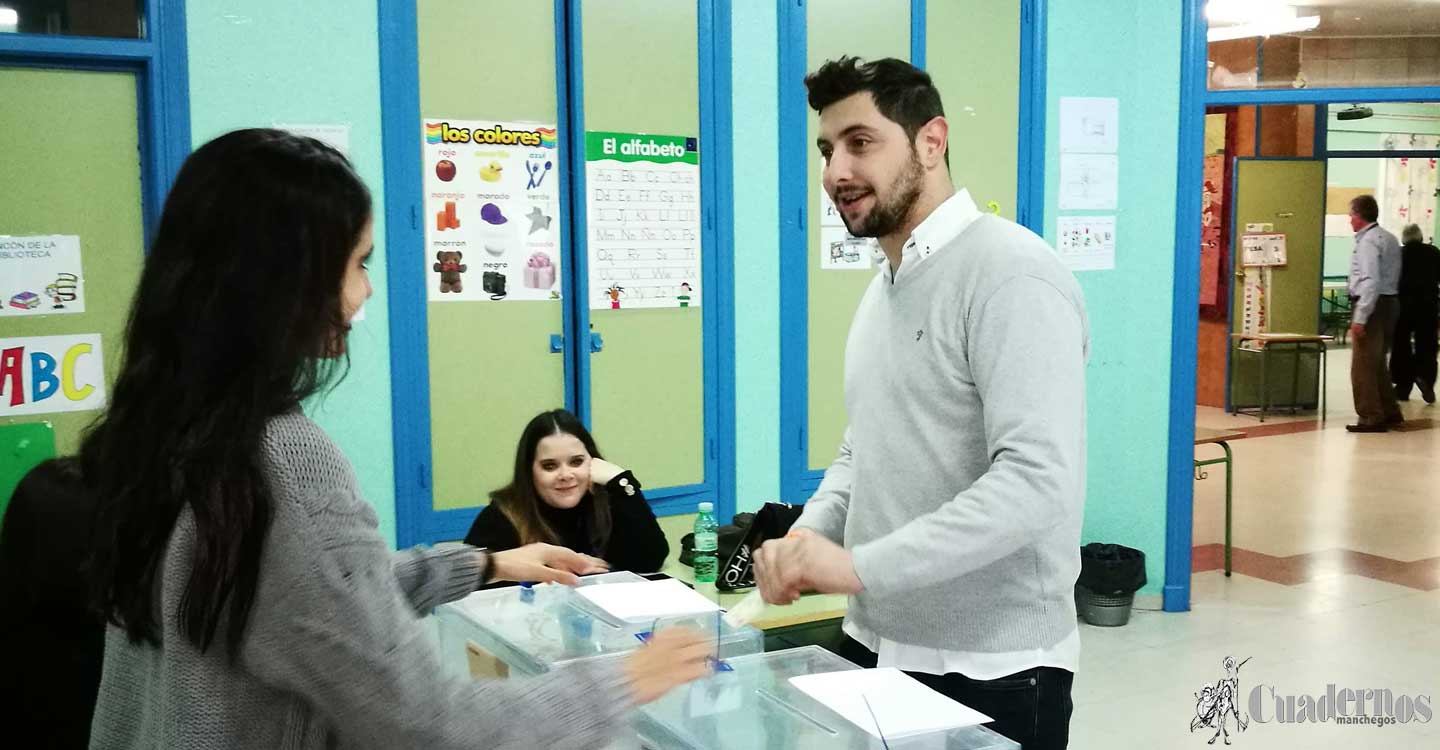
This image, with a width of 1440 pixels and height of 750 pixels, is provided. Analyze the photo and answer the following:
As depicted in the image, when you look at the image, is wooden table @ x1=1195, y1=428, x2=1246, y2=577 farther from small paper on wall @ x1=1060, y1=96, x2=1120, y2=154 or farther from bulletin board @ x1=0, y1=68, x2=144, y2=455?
bulletin board @ x1=0, y1=68, x2=144, y2=455

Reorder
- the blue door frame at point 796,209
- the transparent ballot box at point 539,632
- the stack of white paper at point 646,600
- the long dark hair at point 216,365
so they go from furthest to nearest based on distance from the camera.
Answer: the blue door frame at point 796,209 < the stack of white paper at point 646,600 < the transparent ballot box at point 539,632 < the long dark hair at point 216,365

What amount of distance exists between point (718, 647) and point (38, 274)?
106 inches

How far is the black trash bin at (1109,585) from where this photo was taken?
518 cm

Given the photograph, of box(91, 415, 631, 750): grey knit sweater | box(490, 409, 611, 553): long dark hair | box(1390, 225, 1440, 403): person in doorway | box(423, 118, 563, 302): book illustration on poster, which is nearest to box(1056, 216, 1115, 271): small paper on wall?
box(423, 118, 563, 302): book illustration on poster

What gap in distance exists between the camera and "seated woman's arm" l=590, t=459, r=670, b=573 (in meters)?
3.75

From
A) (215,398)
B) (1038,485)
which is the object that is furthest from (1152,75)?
(215,398)

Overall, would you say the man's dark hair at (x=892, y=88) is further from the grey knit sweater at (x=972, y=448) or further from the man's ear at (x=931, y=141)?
the grey knit sweater at (x=972, y=448)

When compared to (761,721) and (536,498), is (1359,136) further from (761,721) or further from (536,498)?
(761,721)

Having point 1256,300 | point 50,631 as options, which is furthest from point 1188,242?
point 1256,300

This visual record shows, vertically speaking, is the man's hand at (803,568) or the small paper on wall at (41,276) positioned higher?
the small paper on wall at (41,276)

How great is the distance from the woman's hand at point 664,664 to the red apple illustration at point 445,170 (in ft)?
9.60

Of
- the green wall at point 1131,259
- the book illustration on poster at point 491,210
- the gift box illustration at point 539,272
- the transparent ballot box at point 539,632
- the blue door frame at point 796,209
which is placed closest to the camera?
the transparent ballot box at point 539,632

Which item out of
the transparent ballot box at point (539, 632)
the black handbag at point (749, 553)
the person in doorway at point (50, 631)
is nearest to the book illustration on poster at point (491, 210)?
the black handbag at point (749, 553)

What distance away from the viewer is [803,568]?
1741 mm
